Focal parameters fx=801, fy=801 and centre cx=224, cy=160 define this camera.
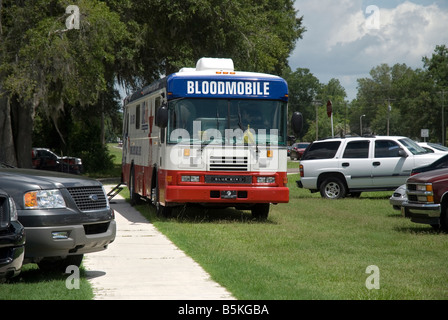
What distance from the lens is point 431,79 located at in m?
109

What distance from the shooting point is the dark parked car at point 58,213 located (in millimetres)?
9266

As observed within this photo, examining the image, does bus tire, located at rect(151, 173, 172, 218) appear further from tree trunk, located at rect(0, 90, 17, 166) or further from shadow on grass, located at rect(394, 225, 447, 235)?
tree trunk, located at rect(0, 90, 17, 166)

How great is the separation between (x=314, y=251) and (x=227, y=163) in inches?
182

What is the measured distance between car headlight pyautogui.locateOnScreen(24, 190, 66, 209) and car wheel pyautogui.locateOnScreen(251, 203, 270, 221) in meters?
8.52

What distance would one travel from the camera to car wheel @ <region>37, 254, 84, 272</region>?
10.4 metres

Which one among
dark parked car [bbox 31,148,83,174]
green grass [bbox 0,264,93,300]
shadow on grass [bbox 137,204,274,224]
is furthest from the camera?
dark parked car [bbox 31,148,83,174]

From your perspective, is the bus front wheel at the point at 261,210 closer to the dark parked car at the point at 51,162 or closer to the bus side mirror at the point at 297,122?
the bus side mirror at the point at 297,122

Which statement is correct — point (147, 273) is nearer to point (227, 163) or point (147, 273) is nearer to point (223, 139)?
point (227, 163)

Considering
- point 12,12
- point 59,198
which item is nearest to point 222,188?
point 59,198

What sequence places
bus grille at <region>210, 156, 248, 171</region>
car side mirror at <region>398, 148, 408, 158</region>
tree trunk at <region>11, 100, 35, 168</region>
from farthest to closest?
tree trunk at <region>11, 100, 35, 168</region> → car side mirror at <region>398, 148, 408, 158</region> → bus grille at <region>210, 156, 248, 171</region>

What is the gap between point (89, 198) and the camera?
998 cm

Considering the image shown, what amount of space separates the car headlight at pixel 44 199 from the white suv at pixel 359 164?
1585cm

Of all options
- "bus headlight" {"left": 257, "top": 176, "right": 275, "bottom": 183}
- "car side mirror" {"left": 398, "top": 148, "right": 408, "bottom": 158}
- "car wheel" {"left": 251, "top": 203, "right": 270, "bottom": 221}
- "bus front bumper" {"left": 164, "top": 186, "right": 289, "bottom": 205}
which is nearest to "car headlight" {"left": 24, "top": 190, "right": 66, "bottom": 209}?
"bus front bumper" {"left": 164, "top": 186, "right": 289, "bottom": 205}
